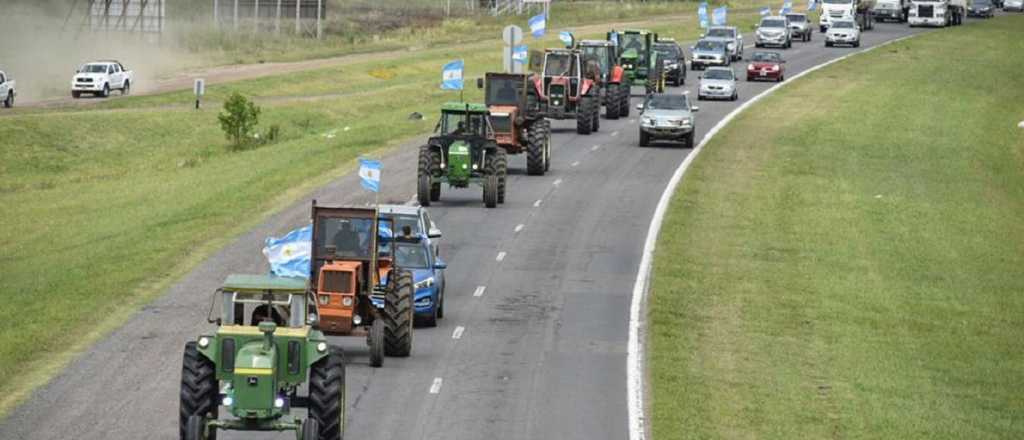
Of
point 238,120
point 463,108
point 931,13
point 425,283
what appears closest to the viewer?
point 425,283

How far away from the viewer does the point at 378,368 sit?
28797 mm

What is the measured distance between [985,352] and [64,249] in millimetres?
23760

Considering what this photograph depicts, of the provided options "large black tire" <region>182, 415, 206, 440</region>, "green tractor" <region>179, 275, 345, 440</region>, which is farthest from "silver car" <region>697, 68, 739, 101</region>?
"large black tire" <region>182, 415, 206, 440</region>

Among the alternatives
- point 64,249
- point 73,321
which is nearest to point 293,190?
point 64,249

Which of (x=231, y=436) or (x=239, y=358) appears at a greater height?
(x=239, y=358)

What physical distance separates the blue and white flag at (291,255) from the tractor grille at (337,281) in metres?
6.59

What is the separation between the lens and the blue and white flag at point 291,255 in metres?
35.6

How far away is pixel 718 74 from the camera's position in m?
78.2

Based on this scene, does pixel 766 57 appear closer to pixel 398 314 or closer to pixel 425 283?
pixel 425 283

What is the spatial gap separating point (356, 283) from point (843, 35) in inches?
3247

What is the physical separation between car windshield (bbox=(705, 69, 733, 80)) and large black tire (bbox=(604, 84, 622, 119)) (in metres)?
9.14

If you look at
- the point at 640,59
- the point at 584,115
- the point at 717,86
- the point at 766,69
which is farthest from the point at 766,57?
the point at 584,115

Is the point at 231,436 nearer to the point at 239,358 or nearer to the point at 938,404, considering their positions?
the point at 239,358

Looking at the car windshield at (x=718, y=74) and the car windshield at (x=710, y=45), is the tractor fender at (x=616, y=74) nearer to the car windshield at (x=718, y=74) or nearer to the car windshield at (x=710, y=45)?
the car windshield at (x=718, y=74)
